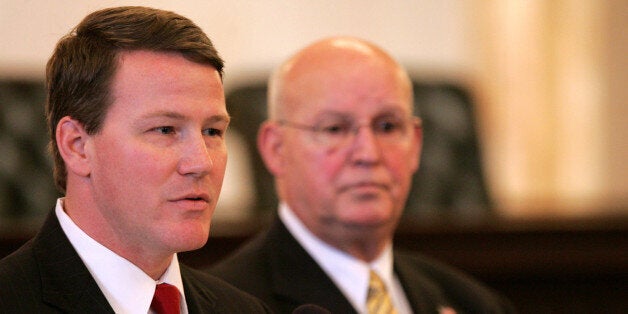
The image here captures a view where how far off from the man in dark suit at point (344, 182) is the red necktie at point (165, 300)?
1051 millimetres

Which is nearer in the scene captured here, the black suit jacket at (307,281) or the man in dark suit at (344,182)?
the black suit jacket at (307,281)

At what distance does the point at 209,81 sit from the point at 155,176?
223 mm

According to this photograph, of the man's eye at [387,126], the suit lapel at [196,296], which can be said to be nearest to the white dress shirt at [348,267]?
the man's eye at [387,126]

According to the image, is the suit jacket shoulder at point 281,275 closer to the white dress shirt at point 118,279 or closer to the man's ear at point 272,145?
the man's ear at point 272,145

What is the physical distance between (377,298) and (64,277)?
141cm

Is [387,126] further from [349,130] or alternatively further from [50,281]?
[50,281]

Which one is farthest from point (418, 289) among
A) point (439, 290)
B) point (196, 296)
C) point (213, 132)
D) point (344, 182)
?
point (213, 132)

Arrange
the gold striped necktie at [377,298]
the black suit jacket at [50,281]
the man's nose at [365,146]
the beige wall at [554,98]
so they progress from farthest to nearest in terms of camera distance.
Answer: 1. the beige wall at [554,98]
2. the man's nose at [365,146]
3. the gold striped necktie at [377,298]
4. the black suit jacket at [50,281]

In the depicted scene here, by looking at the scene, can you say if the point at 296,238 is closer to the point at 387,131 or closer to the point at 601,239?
the point at 387,131

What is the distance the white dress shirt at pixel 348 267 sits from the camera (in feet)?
11.0

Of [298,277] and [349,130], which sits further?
[349,130]

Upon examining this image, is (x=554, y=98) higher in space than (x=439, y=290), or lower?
lower

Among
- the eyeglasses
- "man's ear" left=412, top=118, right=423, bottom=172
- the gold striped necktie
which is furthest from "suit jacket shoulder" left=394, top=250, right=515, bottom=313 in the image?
the eyeglasses

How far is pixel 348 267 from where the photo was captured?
340 centimetres
